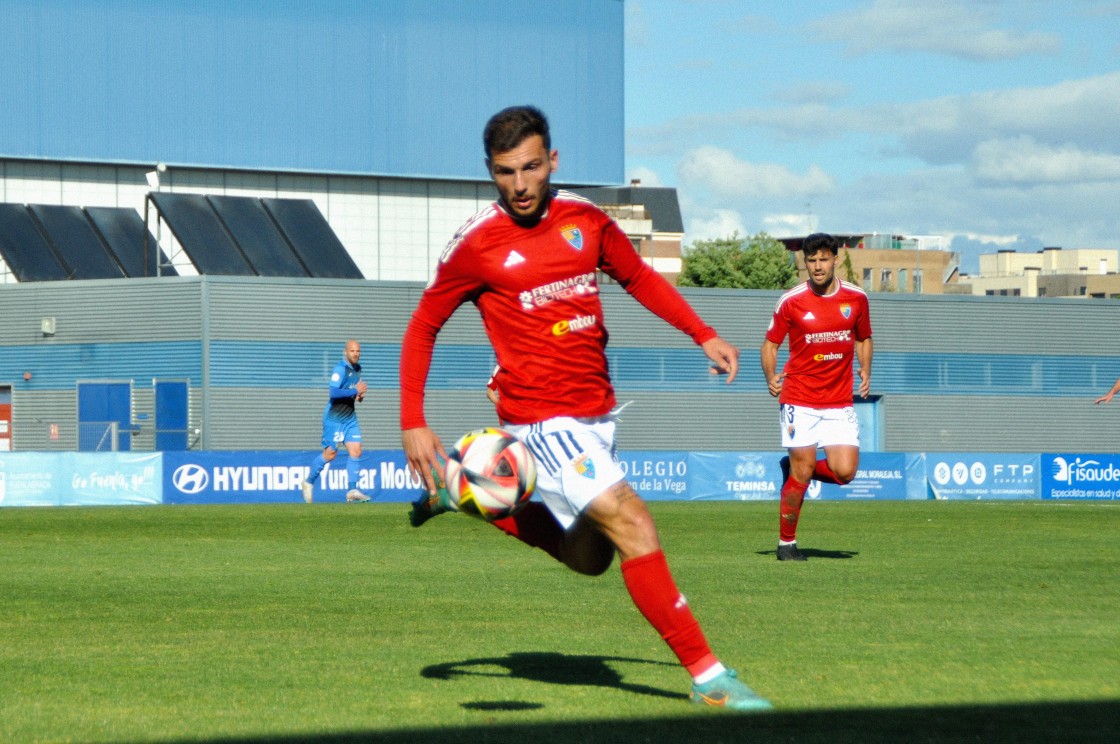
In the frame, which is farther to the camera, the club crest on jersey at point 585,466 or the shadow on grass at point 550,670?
the shadow on grass at point 550,670

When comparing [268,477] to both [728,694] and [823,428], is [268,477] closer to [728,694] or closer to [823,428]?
[823,428]

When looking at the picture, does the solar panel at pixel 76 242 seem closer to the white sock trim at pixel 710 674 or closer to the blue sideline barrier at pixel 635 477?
the blue sideline barrier at pixel 635 477

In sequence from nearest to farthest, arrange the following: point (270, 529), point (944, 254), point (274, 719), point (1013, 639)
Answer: point (274, 719) < point (1013, 639) < point (270, 529) < point (944, 254)

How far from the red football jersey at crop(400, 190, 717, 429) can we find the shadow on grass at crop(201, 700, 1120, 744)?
130cm

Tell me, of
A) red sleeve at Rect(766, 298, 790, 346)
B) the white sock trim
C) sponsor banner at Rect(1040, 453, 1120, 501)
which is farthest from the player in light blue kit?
the white sock trim

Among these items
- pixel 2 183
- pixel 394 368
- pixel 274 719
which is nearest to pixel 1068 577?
pixel 274 719

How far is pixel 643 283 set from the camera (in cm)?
702

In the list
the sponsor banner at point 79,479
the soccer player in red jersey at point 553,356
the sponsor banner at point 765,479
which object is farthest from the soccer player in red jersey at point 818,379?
the sponsor banner at point 765,479

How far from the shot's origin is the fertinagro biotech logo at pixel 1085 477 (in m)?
32.0

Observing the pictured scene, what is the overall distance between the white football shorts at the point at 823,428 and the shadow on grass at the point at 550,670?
5.95 metres

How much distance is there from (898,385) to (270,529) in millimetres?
34409

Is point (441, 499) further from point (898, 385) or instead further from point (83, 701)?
point (898, 385)

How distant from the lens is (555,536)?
22.7 feet

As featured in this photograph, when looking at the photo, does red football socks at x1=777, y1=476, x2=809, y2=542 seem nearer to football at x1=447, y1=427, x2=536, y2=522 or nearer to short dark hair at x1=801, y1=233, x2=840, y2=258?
short dark hair at x1=801, y1=233, x2=840, y2=258
